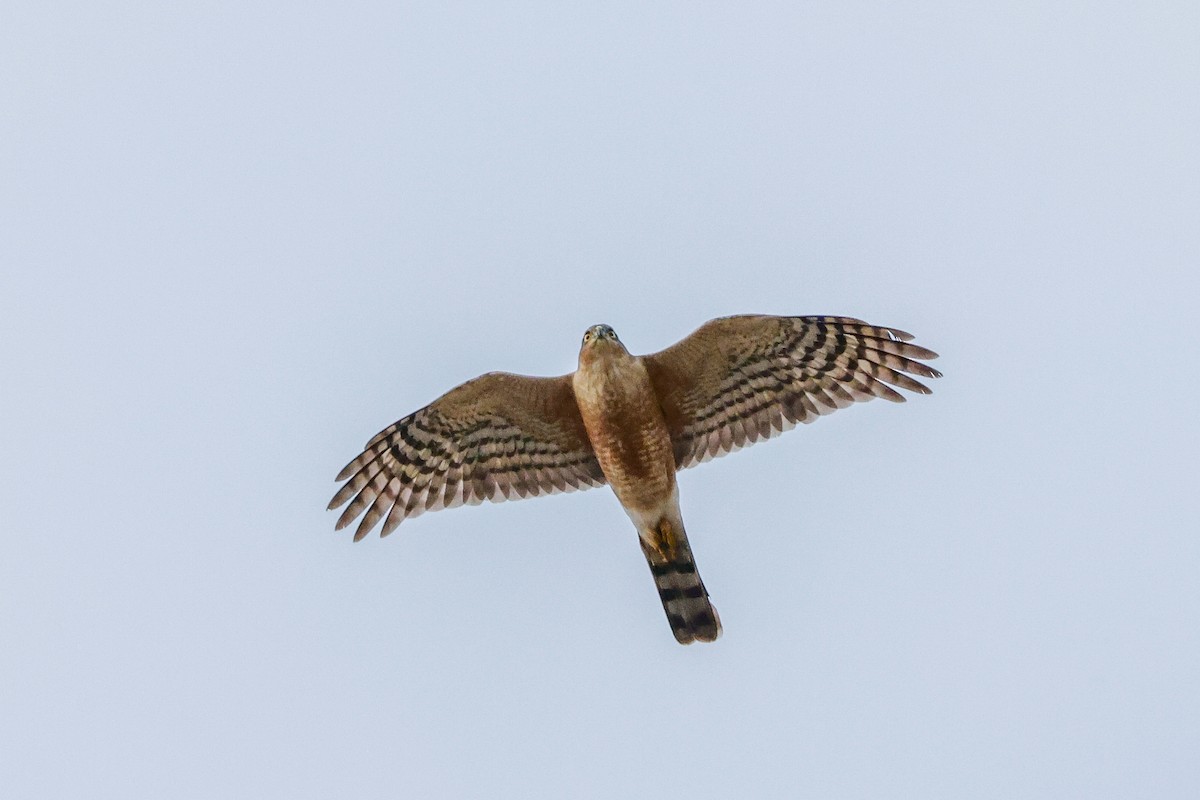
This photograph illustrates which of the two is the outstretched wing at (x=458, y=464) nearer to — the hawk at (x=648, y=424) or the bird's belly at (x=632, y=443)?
the hawk at (x=648, y=424)

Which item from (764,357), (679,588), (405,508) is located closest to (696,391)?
(764,357)

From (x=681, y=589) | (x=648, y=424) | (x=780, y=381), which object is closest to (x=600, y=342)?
(x=648, y=424)

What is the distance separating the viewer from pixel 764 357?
46.4 feet

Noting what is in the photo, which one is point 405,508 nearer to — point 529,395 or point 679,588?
point 529,395

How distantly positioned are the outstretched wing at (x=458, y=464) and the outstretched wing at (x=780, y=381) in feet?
3.21

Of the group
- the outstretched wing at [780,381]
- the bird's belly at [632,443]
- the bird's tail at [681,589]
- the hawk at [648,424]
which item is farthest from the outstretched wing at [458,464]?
the outstretched wing at [780,381]

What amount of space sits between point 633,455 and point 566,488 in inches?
40.0

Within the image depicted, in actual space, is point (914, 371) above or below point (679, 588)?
above

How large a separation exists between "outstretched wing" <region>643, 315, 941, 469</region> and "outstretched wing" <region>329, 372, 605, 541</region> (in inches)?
38.5

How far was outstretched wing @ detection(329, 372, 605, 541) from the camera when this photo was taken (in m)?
14.4

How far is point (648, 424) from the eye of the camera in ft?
45.1

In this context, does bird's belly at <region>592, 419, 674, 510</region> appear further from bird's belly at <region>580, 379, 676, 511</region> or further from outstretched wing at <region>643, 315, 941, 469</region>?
outstretched wing at <region>643, 315, 941, 469</region>

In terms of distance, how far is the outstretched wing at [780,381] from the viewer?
14039mm

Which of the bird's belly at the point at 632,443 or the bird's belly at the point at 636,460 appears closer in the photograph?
the bird's belly at the point at 632,443
